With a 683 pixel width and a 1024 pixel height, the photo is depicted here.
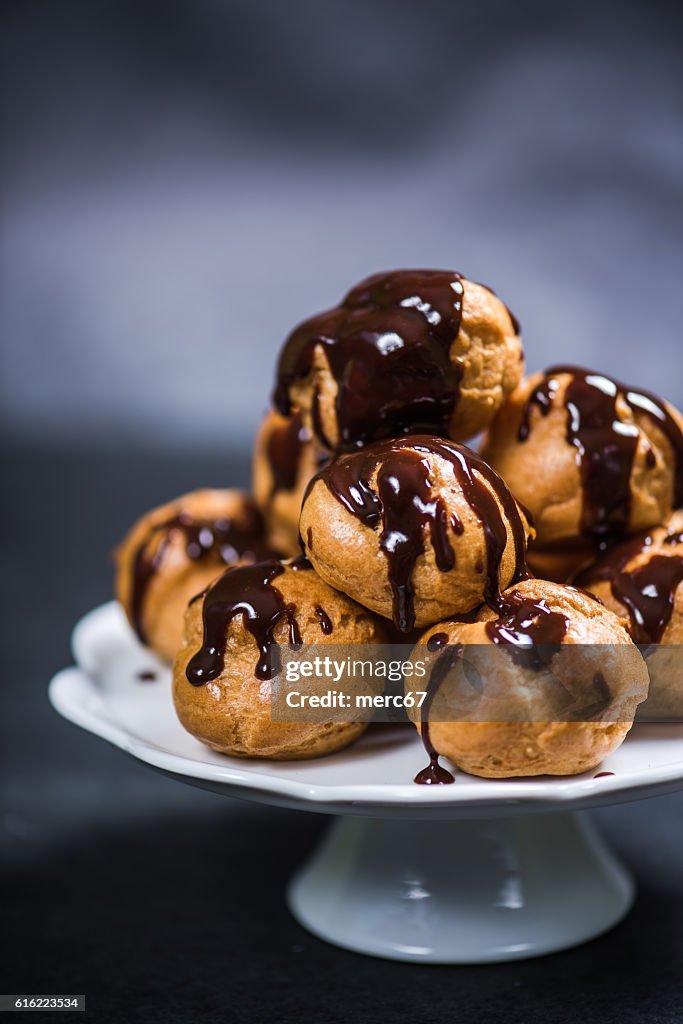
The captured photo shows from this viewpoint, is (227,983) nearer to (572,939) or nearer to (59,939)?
(59,939)

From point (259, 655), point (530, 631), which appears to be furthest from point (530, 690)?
point (259, 655)

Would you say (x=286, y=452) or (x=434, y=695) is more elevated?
(x=286, y=452)

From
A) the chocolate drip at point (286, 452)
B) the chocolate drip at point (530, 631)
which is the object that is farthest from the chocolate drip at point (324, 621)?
the chocolate drip at point (286, 452)

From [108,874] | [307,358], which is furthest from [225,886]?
[307,358]

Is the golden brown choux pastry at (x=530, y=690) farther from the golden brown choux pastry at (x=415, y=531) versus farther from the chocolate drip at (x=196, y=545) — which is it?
the chocolate drip at (x=196, y=545)

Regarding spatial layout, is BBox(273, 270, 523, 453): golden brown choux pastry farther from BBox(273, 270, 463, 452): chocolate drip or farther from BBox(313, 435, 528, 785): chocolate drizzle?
BBox(313, 435, 528, 785): chocolate drizzle

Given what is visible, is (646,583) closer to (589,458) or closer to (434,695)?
(589,458)
